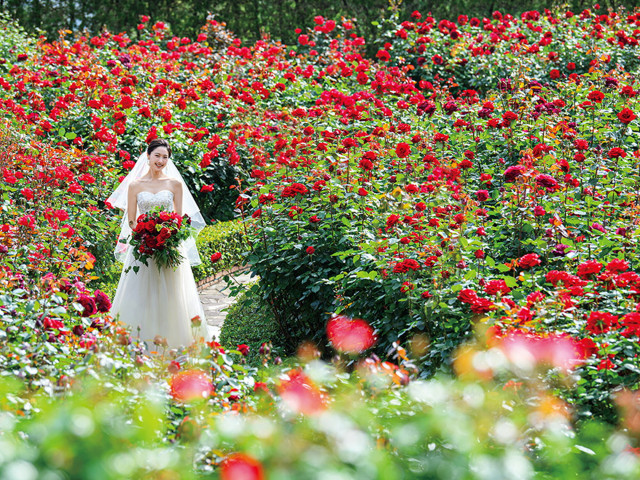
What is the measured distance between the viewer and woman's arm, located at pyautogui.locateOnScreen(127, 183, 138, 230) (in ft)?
20.0

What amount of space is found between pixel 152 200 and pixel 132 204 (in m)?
0.21

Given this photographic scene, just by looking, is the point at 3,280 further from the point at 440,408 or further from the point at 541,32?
the point at 541,32

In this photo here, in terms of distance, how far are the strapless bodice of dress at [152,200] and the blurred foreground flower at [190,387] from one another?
344 cm

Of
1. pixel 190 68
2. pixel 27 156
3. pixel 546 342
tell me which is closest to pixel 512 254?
pixel 546 342

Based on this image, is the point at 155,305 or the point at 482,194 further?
the point at 155,305

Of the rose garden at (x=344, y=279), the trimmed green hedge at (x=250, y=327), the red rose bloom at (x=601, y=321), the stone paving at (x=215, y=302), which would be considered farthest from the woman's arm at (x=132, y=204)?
the red rose bloom at (x=601, y=321)

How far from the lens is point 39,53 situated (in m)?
10.7

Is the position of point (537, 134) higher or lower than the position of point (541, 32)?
lower

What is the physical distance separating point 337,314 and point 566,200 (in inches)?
69.3

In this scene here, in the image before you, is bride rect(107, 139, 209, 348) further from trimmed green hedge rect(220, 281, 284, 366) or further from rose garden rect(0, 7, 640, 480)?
trimmed green hedge rect(220, 281, 284, 366)

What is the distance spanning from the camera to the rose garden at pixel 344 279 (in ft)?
6.45

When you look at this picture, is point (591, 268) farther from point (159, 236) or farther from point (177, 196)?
point (177, 196)

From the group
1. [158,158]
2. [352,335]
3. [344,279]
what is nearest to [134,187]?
[158,158]

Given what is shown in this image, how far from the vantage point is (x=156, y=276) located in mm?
5750
